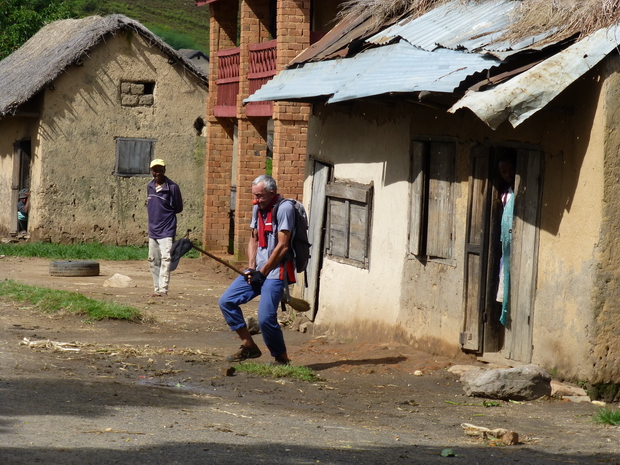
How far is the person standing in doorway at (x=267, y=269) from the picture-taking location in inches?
335

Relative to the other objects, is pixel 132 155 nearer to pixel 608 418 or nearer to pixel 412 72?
pixel 412 72

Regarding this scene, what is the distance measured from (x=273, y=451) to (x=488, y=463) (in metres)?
1.24

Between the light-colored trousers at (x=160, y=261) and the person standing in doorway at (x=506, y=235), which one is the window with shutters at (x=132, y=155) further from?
the person standing in doorway at (x=506, y=235)

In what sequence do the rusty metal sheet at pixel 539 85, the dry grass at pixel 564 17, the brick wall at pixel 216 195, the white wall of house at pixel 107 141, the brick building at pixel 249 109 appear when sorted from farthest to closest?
the white wall of house at pixel 107 141 → the brick wall at pixel 216 195 → the brick building at pixel 249 109 → the dry grass at pixel 564 17 → the rusty metal sheet at pixel 539 85

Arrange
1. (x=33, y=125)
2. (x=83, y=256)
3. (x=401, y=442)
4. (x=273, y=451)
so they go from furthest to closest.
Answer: (x=33, y=125) → (x=83, y=256) → (x=401, y=442) → (x=273, y=451)

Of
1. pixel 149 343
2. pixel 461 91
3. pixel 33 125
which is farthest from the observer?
pixel 33 125

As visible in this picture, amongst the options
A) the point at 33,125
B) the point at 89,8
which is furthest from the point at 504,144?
the point at 89,8

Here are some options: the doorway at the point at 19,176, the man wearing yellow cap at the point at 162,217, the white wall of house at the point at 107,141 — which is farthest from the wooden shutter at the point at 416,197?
the doorway at the point at 19,176

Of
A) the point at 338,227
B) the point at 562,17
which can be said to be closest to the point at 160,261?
the point at 338,227

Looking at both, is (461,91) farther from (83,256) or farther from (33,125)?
(33,125)

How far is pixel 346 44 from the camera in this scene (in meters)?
A: 11.1

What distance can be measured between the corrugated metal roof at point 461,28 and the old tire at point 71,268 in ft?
23.6

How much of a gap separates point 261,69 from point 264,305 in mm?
8481

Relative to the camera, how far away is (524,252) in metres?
8.48
